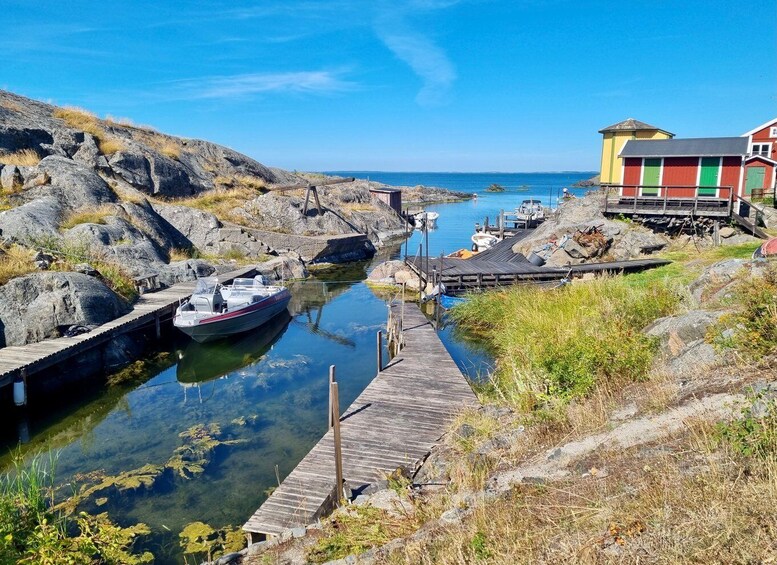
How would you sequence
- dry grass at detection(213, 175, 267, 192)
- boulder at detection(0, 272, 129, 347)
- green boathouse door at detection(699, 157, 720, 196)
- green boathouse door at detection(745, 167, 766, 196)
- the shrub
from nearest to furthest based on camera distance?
the shrub → boulder at detection(0, 272, 129, 347) → green boathouse door at detection(699, 157, 720, 196) → green boathouse door at detection(745, 167, 766, 196) → dry grass at detection(213, 175, 267, 192)

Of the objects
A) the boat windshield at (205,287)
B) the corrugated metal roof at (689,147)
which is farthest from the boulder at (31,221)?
the corrugated metal roof at (689,147)

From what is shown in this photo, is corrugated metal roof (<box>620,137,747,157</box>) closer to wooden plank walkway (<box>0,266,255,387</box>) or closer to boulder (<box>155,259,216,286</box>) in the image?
boulder (<box>155,259,216,286</box>)

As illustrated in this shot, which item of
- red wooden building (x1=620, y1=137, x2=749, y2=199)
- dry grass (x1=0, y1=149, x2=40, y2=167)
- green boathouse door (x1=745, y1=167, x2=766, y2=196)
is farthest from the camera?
green boathouse door (x1=745, y1=167, x2=766, y2=196)

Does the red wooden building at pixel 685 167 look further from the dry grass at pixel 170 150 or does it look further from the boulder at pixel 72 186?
the dry grass at pixel 170 150

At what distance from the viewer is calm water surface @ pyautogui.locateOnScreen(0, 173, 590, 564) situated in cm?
1003

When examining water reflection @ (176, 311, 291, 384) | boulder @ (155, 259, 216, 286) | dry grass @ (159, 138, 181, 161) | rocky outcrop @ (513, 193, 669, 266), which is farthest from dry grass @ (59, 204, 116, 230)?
rocky outcrop @ (513, 193, 669, 266)

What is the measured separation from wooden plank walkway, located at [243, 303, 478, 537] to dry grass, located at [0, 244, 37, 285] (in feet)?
40.2

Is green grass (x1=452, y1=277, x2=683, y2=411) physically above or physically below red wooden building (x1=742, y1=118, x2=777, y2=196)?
A: below

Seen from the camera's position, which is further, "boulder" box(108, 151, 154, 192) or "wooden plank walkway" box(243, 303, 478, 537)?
"boulder" box(108, 151, 154, 192)

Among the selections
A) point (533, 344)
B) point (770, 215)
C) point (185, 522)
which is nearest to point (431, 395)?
point (533, 344)

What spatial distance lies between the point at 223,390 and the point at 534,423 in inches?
424

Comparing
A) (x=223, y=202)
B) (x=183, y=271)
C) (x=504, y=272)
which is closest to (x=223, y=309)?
(x=183, y=271)

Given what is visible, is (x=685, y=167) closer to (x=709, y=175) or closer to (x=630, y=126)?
(x=709, y=175)

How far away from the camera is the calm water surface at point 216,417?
1003 centimetres
